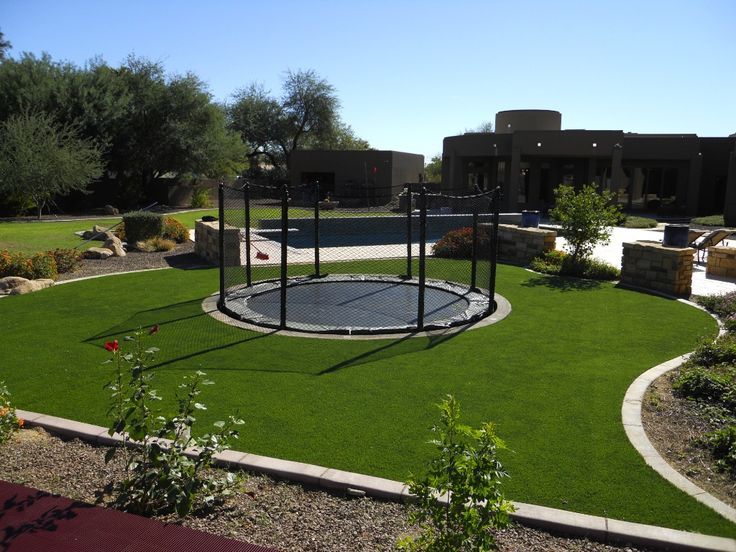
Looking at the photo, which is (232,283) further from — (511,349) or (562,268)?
(562,268)

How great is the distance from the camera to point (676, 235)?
10.7 metres

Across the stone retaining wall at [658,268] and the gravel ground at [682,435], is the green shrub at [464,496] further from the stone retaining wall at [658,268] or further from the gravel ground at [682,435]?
the stone retaining wall at [658,268]

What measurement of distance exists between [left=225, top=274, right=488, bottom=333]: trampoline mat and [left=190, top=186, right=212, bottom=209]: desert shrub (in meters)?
24.6

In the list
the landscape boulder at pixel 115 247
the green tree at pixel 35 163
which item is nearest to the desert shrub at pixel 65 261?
the landscape boulder at pixel 115 247

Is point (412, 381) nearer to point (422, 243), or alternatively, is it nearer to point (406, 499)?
point (422, 243)

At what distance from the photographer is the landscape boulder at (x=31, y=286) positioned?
10273 mm

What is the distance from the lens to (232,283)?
11.0 metres

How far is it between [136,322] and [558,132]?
25408 mm

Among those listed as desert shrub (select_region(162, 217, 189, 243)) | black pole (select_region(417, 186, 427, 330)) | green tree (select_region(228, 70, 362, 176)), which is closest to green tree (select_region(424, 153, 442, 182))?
green tree (select_region(228, 70, 362, 176))

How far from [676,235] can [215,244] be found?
9.18 meters

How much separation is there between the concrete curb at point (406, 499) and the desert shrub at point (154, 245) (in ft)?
35.8

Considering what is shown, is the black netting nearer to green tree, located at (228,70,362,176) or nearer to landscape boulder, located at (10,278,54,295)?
landscape boulder, located at (10,278,54,295)

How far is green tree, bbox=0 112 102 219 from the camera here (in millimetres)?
22094

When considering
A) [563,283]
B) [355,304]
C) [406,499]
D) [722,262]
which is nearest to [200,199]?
[563,283]
